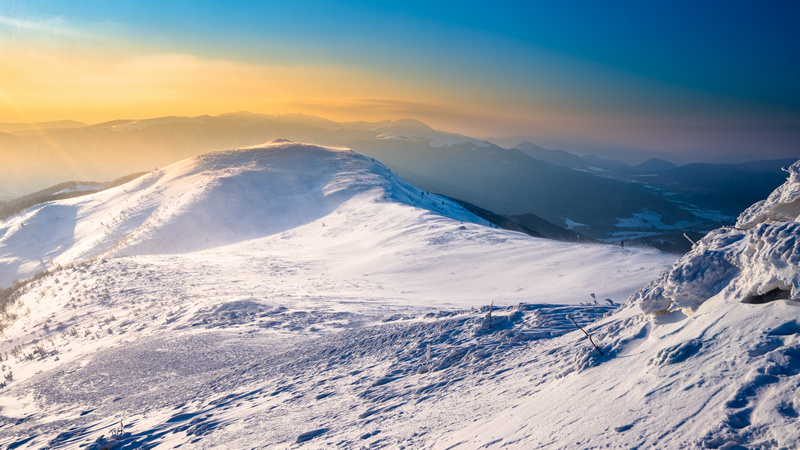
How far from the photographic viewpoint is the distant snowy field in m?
3.55

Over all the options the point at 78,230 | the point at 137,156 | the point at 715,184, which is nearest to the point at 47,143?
the point at 137,156

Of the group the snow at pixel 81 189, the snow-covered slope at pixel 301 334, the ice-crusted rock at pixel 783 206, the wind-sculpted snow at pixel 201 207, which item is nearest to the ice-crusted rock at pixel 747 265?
the ice-crusted rock at pixel 783 206

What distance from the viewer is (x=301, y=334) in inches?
371

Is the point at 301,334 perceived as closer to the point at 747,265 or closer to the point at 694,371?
the point at 694,371

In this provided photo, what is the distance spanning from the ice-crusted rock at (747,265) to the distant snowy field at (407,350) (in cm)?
3

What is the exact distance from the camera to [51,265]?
27.7 metres

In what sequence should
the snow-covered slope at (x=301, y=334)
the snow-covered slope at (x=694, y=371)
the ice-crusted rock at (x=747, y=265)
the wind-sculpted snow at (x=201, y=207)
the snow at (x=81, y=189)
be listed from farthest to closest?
1. the snow at (x=81, y=189)
2. the wind-sculpted snow at (x=201, y=207)
3. the snow-covered slope at (x=301, y=334)
4. the ice-crusted rock at (x=747, y=265)
5. the snow-covered slope at (x=694, y=371)

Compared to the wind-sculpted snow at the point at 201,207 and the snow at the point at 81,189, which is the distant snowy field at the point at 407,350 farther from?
the snow at the point at 81,189

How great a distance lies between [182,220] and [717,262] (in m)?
31.8

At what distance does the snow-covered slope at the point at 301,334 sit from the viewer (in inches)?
229

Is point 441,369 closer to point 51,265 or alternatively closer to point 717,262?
point 717,262

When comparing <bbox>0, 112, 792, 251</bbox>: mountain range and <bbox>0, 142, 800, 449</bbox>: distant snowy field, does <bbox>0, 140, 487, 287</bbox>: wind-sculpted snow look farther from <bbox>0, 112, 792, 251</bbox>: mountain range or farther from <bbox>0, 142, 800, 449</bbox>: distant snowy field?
<bbox>0, 112, 792, 251</bbox>: mountain range

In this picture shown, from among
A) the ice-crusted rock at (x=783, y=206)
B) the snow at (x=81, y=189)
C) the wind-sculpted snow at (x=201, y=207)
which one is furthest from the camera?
the snow at (x=81, y=189)

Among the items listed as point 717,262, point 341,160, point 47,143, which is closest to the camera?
point 717,262
